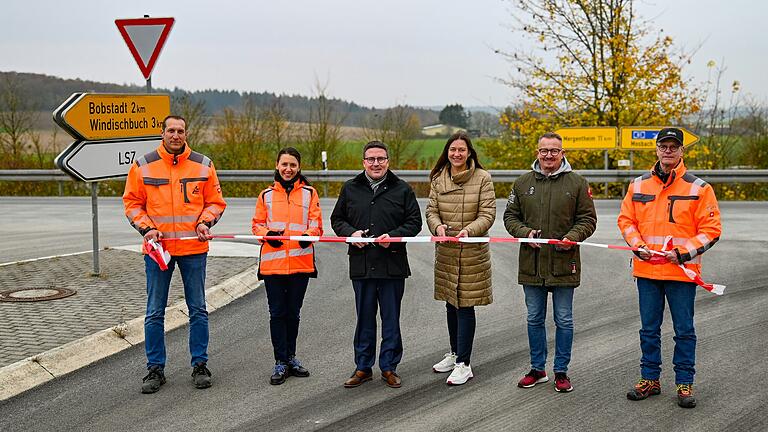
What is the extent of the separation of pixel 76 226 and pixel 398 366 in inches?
460

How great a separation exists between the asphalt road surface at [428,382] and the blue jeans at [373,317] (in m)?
0.25

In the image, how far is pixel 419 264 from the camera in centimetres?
1214

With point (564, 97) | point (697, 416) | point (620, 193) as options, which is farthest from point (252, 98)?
point (697, 416)

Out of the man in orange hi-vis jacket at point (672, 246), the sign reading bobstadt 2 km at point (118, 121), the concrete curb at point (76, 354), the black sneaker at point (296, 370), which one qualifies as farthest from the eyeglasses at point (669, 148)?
the sign reading bobstadt 2 km at point (118, 121)

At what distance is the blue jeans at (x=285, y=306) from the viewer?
6.92 m

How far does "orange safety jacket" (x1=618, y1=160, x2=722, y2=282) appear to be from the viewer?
609 centimetres

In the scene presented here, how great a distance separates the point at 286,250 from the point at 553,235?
6.90ft

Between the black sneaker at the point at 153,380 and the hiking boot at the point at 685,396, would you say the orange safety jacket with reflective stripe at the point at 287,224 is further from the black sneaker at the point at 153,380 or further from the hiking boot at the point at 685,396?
the hiking boot at the point at 685,396

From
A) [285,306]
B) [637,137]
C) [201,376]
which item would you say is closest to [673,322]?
[285,306]

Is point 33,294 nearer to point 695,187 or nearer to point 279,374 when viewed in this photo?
point 279,374

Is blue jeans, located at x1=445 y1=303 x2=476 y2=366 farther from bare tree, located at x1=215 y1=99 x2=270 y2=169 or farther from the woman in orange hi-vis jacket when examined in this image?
bare tree, located at x1=215 y1=99 x2=270 y2=169

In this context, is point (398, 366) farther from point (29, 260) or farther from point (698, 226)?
point (29, 260)

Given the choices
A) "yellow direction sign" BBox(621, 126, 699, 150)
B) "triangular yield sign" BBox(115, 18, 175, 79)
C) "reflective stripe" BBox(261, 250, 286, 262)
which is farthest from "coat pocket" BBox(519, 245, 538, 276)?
"yellow direction sign" BBox(621, 126, 699, 150)

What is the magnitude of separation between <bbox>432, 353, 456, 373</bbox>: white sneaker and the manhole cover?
14.8 feet
